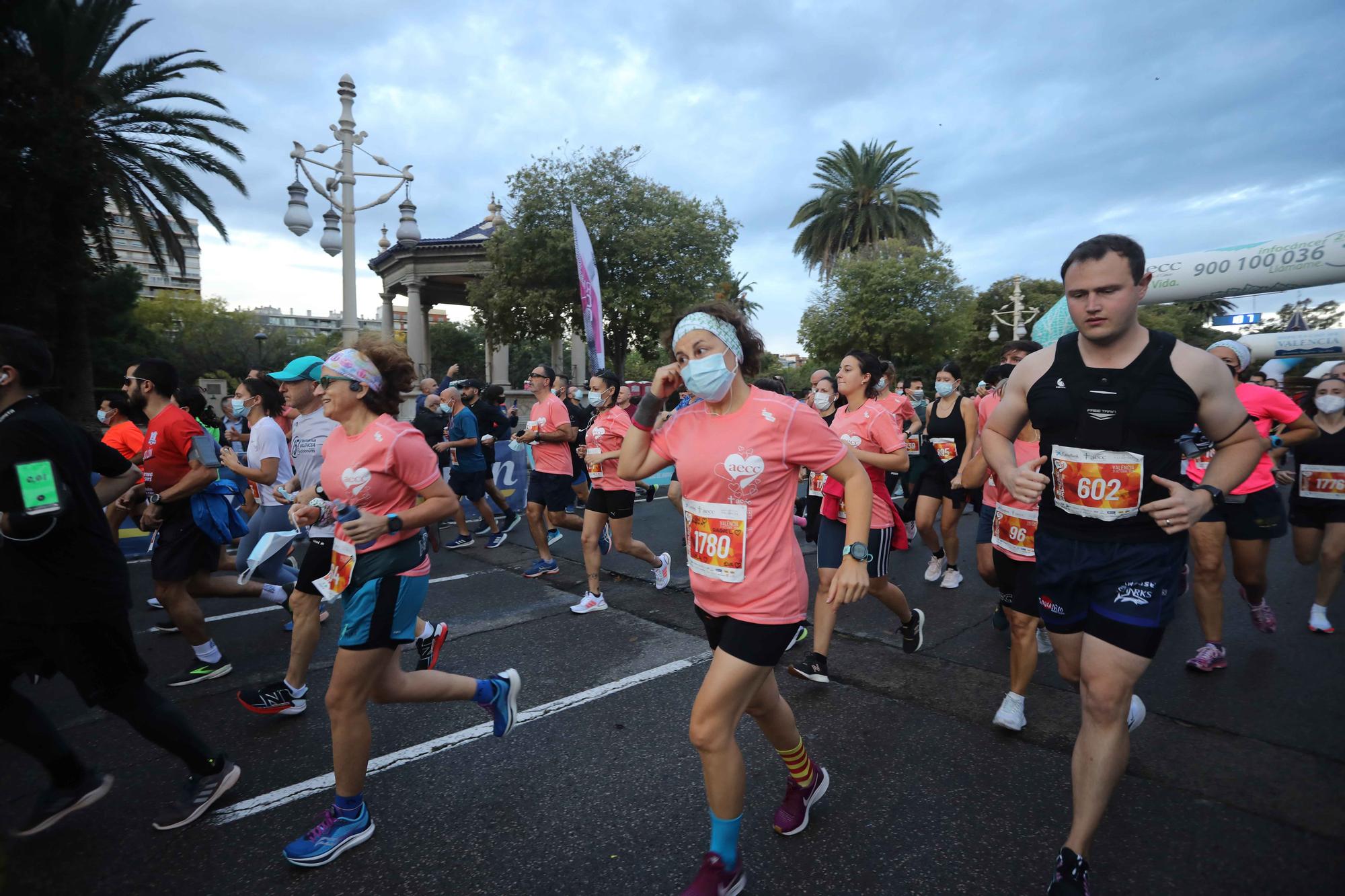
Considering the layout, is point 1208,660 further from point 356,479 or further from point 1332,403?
point 356,479

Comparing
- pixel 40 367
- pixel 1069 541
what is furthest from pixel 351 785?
pixel 1069 541

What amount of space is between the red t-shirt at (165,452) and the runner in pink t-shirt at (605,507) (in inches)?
113

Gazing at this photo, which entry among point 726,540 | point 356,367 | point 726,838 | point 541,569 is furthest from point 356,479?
point 541,569

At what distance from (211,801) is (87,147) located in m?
18.1

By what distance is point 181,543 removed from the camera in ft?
14.8

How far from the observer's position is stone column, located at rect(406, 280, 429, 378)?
110 ft

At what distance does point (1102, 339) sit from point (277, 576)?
524 cm

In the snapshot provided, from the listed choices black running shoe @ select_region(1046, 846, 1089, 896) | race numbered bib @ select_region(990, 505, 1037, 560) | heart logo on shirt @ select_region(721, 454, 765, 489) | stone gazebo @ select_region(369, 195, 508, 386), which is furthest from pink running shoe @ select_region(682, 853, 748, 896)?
stone gazebo @ select_region(369, 195, 508, 386)

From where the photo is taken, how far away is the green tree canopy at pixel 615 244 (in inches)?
867

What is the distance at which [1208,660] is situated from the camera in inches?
175

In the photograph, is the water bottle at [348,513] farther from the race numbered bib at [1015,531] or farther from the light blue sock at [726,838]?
the race numbered bib at [1015,531]

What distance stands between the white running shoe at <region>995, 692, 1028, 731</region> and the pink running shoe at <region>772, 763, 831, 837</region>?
1266 mm

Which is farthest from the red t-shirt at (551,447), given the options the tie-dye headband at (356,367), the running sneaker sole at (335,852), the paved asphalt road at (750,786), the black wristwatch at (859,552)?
the black wristwatch at (859,552)

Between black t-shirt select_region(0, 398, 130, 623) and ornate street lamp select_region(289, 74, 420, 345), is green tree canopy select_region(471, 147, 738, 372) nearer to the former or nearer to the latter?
ornate street lamp select_region(289, 74, 420, 345)
